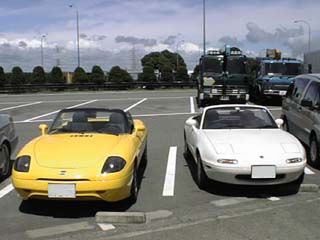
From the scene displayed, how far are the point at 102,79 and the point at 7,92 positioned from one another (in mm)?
10048

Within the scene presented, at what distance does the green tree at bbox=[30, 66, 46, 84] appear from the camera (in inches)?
1993

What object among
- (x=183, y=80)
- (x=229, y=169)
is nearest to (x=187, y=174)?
(x=229, y=169)

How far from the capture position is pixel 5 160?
Result: 8.29 meters

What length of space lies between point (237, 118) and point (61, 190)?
12.4 feet

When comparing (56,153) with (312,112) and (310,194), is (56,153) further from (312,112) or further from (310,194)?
(312,112)

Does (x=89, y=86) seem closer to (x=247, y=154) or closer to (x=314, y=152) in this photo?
(x=314, y=152)

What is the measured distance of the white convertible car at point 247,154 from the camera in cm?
661

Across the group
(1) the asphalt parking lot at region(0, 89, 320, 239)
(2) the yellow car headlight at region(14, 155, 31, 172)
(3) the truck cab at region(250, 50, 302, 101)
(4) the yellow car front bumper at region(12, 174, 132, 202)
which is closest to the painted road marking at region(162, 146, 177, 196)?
(1) the asphalt parking lot at region(0, 89, 320, 239)

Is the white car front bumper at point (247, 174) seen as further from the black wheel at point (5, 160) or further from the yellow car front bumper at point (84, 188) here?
the black wheel at point (5, 160)

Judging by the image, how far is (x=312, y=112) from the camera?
9516 millimetres

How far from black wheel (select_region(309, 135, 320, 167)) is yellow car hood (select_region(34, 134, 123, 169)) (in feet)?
13.2

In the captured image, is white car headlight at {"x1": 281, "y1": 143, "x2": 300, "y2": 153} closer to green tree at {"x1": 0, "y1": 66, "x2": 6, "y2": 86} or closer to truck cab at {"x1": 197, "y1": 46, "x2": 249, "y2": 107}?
truck cab at {"x1": 197, "y1": 46, "x2": 249, "y2": 107}

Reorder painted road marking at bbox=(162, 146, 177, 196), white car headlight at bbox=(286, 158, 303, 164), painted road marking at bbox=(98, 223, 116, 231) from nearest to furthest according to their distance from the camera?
painted road marking at bbox=(98, 223, 116, 231) → white car headlight at bbox=(286, 158, 303, 164) → painted road marking at bbox=(162, 146, 177, 196)

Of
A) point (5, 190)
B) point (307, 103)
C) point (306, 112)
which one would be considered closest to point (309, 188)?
point (307, 103)
